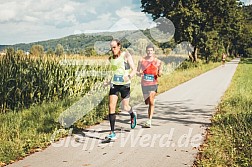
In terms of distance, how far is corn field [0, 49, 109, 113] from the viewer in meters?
10.0

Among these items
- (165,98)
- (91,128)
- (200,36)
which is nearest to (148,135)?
(91,128)

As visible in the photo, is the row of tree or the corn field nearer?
the corn field

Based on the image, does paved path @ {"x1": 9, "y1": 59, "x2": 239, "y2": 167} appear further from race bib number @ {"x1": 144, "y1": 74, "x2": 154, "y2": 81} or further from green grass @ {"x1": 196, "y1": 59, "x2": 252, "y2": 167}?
race bib number @ {"x1": 144, "y1": 74, "x2": 154, "y2": 81}

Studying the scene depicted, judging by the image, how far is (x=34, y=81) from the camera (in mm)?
10477

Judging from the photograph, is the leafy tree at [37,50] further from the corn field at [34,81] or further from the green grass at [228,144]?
the green grass at [228,144]

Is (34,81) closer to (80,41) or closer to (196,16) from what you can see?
(80,41)

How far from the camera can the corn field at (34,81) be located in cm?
1000

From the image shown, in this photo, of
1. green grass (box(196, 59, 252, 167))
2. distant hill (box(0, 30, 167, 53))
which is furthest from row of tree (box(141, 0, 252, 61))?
green grass (box(196, 59, 252, 167))

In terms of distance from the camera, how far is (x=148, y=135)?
6535 mm

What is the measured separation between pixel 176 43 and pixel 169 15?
11.9ft

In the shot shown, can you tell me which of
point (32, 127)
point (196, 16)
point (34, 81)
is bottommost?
point (32, 127)

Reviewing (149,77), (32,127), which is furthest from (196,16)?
(32,127)

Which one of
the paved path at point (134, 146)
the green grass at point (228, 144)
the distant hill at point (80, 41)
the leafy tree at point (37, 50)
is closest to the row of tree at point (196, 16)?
the distant hill at point (80, 41)

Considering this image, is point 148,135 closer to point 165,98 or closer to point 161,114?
point 161,114
